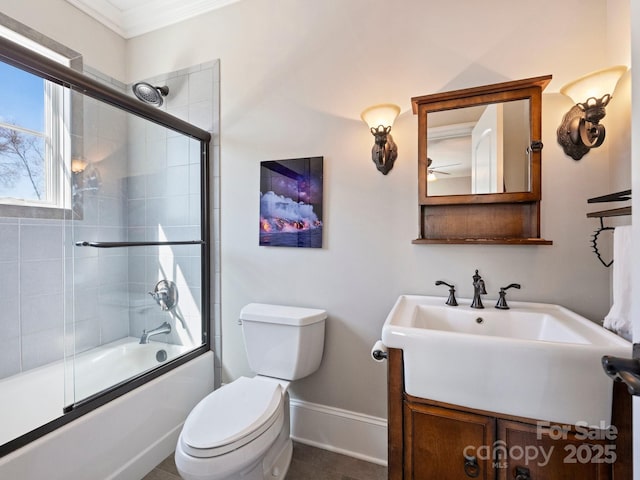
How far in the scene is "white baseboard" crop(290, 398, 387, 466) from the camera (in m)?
1.56

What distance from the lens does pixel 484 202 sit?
1.36m

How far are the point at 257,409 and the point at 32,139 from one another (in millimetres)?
1971

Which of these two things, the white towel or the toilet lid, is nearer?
the white towel

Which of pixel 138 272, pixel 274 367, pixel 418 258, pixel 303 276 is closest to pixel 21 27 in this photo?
pixel 138 272

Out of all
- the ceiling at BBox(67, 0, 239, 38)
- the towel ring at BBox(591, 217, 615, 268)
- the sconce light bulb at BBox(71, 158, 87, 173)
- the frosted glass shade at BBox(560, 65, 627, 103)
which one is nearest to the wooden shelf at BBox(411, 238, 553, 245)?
the towel ring at BBox(591, 217, 615, 268)

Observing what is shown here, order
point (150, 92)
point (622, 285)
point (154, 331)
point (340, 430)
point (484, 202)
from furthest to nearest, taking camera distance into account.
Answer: point (150, 92)
point (154, 331)
point (340, 430)
point (484, 202)
point (622, 285)

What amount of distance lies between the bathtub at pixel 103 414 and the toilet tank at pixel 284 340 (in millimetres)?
516

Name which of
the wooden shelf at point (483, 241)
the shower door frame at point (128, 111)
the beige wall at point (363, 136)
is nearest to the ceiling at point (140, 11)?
the beige wall at point (363, 136)

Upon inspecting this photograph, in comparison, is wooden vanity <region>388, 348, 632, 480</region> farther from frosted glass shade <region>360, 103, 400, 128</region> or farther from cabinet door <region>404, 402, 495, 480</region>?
frosted glass shade <region>360, 103, 400, 128</region>

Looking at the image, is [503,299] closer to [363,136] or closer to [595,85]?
[595,85]

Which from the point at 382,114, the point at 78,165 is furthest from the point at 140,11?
the point at 382,114

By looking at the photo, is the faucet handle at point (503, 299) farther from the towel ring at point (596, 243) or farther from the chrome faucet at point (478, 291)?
the towel ring at point (596, 243)

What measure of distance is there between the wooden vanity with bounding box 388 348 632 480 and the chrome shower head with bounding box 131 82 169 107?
7.19 feet

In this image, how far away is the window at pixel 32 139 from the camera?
1582mm
